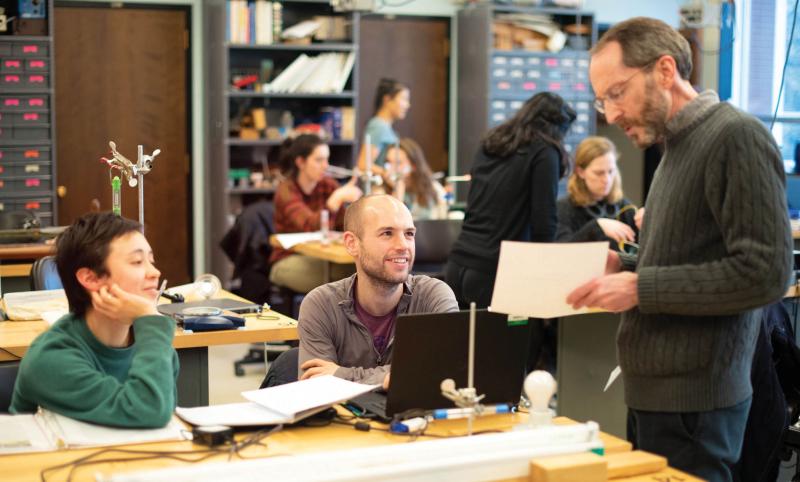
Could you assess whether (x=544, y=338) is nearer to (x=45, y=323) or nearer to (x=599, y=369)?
(x=599, y=369)

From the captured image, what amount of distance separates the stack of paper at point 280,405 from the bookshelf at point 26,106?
4.83 meters

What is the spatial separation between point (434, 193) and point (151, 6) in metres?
2.67

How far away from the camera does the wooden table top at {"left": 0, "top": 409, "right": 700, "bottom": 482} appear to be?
1796mm

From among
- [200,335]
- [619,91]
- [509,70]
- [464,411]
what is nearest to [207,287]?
[200,335]

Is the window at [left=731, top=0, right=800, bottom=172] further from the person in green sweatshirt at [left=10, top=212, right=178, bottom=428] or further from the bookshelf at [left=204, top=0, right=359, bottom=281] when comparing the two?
the person in green sweatshirt at [left=10, top=212, right=178, bottom=428]

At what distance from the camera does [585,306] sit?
1.94m

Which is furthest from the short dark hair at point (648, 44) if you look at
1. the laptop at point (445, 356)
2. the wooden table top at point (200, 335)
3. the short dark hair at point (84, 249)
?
the wooden table top at point (200, 335)

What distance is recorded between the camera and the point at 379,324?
8.83 ft

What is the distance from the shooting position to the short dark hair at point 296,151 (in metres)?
5.64

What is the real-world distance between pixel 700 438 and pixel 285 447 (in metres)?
0.80

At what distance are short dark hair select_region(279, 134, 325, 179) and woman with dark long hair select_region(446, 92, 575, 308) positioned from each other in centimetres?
151

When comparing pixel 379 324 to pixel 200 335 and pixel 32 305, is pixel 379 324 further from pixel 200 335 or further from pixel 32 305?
pixel 32 305

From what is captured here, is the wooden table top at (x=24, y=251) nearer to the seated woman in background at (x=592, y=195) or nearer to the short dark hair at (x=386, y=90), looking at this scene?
the seated woman in background at (x=592, y=195)

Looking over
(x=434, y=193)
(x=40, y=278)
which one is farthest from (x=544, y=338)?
(x=40, y=278)
